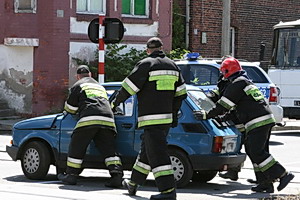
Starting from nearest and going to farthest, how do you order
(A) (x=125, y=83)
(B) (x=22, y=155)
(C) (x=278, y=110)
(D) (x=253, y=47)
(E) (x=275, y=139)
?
(A) (x=125, y=83) < (B) (x=22, y=155) < (C) (x=278, y=110) < (E) (x=275, y=139) < (D) (x=253, y=47)

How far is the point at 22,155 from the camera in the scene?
39.6 feet

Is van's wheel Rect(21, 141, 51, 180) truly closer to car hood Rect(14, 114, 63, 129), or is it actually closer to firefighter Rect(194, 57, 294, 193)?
car hood Rect(14, 114, 63, 129)

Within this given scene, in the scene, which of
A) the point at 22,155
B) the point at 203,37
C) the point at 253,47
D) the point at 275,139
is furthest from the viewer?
the point at 253,47

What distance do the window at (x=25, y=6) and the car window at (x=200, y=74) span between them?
7098mm

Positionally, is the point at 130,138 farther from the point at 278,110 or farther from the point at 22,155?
the point at 278,110

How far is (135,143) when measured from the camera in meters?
→ 11.4

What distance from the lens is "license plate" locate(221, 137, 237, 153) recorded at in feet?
36.9

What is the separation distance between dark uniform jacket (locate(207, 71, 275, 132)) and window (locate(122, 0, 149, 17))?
14.6 metres

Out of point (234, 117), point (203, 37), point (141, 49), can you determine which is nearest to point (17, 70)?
point (141, 49)

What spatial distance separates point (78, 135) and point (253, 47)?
21075 millimetres

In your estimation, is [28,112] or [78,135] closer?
[78,135]

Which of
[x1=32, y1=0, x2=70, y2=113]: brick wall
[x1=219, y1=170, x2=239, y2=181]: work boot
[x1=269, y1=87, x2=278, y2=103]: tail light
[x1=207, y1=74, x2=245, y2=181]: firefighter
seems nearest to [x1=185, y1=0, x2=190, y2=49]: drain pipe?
[x1=32, y1=0, x2=70, y2=113]: brick wall

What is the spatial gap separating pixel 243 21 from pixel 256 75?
1254 cm

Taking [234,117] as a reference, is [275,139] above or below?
below
